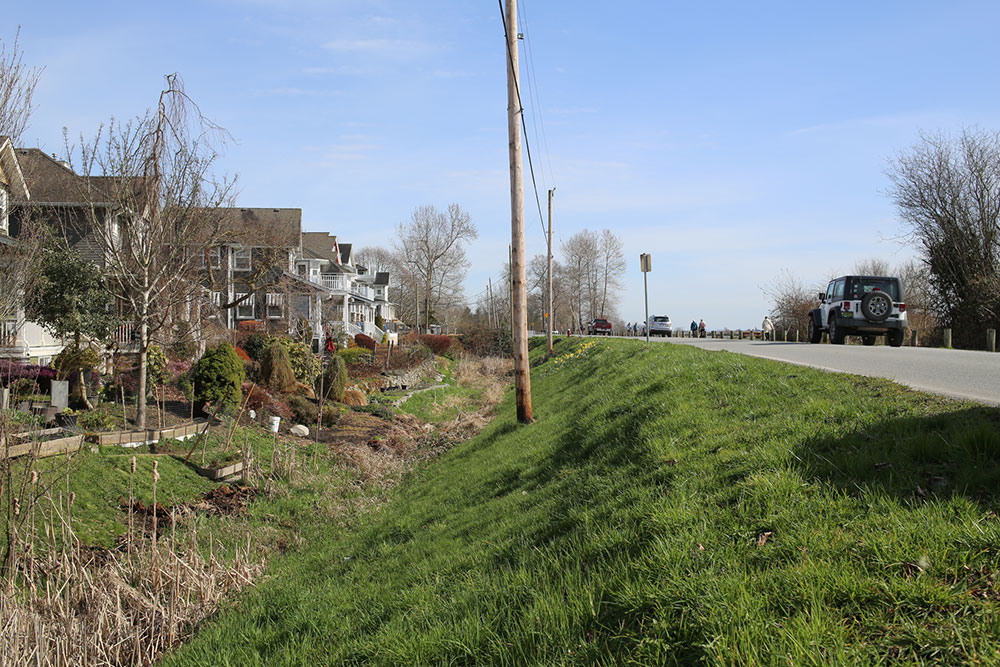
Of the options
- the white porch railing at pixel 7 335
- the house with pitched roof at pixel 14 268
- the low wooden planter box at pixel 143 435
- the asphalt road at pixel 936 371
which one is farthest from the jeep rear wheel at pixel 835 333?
the white porch railing at pixel 7 335

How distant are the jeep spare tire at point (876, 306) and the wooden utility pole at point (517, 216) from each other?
11.7 m

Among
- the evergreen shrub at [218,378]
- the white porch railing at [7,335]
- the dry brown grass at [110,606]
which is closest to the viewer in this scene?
the dry brown grass at [110,606]

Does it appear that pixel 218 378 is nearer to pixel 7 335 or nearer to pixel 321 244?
pixel 7 335

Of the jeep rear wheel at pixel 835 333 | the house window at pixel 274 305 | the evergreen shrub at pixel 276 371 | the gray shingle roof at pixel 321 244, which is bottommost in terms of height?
the evergreen shrub at pixel 276 371

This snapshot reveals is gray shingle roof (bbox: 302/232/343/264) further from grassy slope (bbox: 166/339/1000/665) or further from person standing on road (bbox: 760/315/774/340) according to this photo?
grassy slope (bbox: 166/339/1000/665)

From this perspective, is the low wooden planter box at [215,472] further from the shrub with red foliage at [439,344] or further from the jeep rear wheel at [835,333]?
the shrub with red foliage at [439,344]

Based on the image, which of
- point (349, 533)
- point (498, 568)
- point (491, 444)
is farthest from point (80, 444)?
point (498, 568)

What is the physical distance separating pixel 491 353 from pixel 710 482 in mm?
38871

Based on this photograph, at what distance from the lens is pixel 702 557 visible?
13.4 feet

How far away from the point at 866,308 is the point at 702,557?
724 inches

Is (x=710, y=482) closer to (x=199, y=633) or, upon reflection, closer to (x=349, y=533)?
(x=199, y=633)

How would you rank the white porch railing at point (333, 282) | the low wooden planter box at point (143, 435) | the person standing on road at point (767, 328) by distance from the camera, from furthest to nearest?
the white porch railing at point (333, 282)
the person standing on road at point (767, 328)
the low wooden planter box at point (143, 435)

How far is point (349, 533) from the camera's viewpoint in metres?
8.85

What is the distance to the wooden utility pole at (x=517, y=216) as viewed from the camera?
44.1 ft
